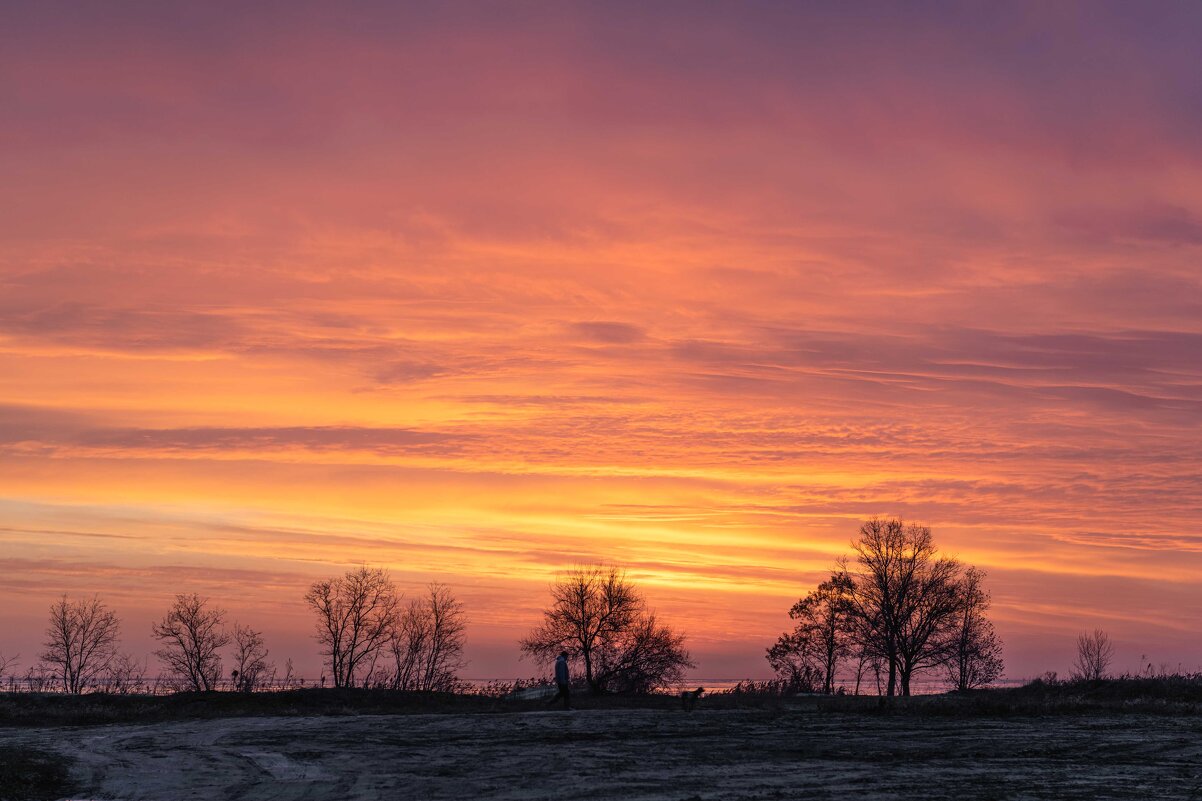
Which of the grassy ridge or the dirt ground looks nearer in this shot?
the dirt ground

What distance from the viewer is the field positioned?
22.7m

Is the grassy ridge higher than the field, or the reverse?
the field

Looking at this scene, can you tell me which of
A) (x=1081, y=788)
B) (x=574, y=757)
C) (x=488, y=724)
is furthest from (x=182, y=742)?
(x=1081, y=788)

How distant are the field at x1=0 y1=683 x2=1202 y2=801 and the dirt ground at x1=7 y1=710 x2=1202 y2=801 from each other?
2.7 inches

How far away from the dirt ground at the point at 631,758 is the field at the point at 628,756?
0.22 feet

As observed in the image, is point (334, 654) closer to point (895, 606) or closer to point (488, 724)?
point (895, 606)

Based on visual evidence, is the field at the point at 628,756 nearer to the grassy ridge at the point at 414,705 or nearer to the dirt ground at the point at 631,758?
the dirt ground at the point at 631,758

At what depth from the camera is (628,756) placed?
92.9ft

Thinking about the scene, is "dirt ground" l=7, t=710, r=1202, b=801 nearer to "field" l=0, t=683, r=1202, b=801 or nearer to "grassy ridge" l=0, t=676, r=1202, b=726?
"field" l=0, t=683, r=1202, b=801

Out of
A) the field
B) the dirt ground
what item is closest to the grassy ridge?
the field

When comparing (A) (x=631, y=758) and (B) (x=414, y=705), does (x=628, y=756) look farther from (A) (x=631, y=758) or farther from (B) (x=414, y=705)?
(B) (x=414, y=705)

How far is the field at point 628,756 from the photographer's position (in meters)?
22.7

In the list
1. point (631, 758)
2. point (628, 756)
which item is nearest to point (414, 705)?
point (628, 756)

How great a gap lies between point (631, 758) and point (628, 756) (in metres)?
0.45
